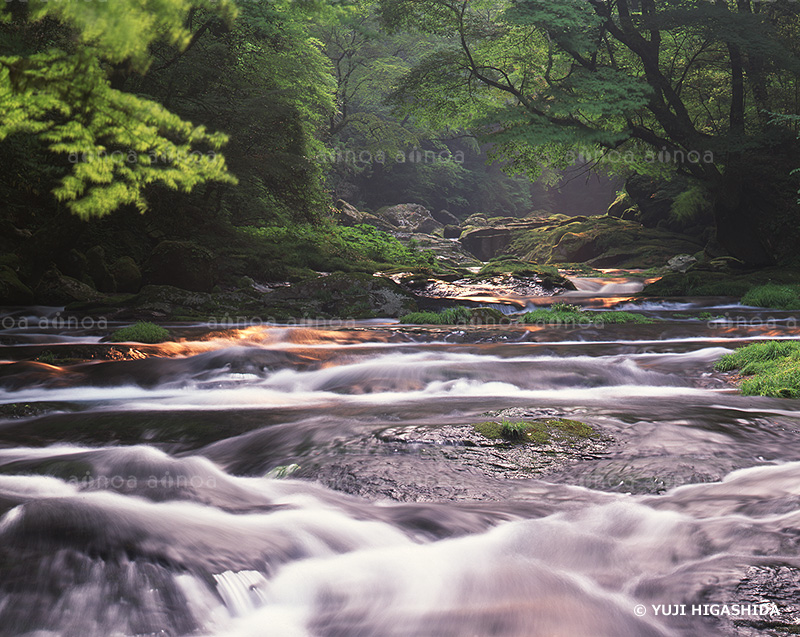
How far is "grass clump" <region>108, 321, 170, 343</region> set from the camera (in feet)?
29.4

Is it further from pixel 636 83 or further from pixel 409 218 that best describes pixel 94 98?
pixel 409 218

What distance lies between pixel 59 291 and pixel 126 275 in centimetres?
208

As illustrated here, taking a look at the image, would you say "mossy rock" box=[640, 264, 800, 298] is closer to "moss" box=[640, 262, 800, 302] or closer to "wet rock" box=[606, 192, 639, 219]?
"moss" box=[640, 262, 800, 302]

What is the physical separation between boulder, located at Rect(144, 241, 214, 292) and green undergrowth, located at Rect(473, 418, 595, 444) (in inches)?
451

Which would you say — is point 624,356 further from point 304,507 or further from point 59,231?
point 59,231

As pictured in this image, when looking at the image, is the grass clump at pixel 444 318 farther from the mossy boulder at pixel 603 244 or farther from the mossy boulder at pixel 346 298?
the mossy boulder at pixel 603 244

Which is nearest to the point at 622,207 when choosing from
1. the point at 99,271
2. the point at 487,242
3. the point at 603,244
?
the point at 603,244

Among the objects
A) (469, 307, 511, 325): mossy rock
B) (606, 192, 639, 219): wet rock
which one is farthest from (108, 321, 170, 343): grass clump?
(606, 192, 639, 219): wet rock

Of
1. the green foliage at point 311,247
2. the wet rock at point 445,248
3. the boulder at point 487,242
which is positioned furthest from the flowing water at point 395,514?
the boulder at point 487,242

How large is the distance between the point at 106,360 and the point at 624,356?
685 cm

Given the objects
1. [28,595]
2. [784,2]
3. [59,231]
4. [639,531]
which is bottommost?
[639,531]

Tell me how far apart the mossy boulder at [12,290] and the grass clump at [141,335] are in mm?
4530

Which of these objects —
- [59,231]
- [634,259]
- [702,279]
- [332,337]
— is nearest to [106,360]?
[332,337]

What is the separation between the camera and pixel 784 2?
1736cm
